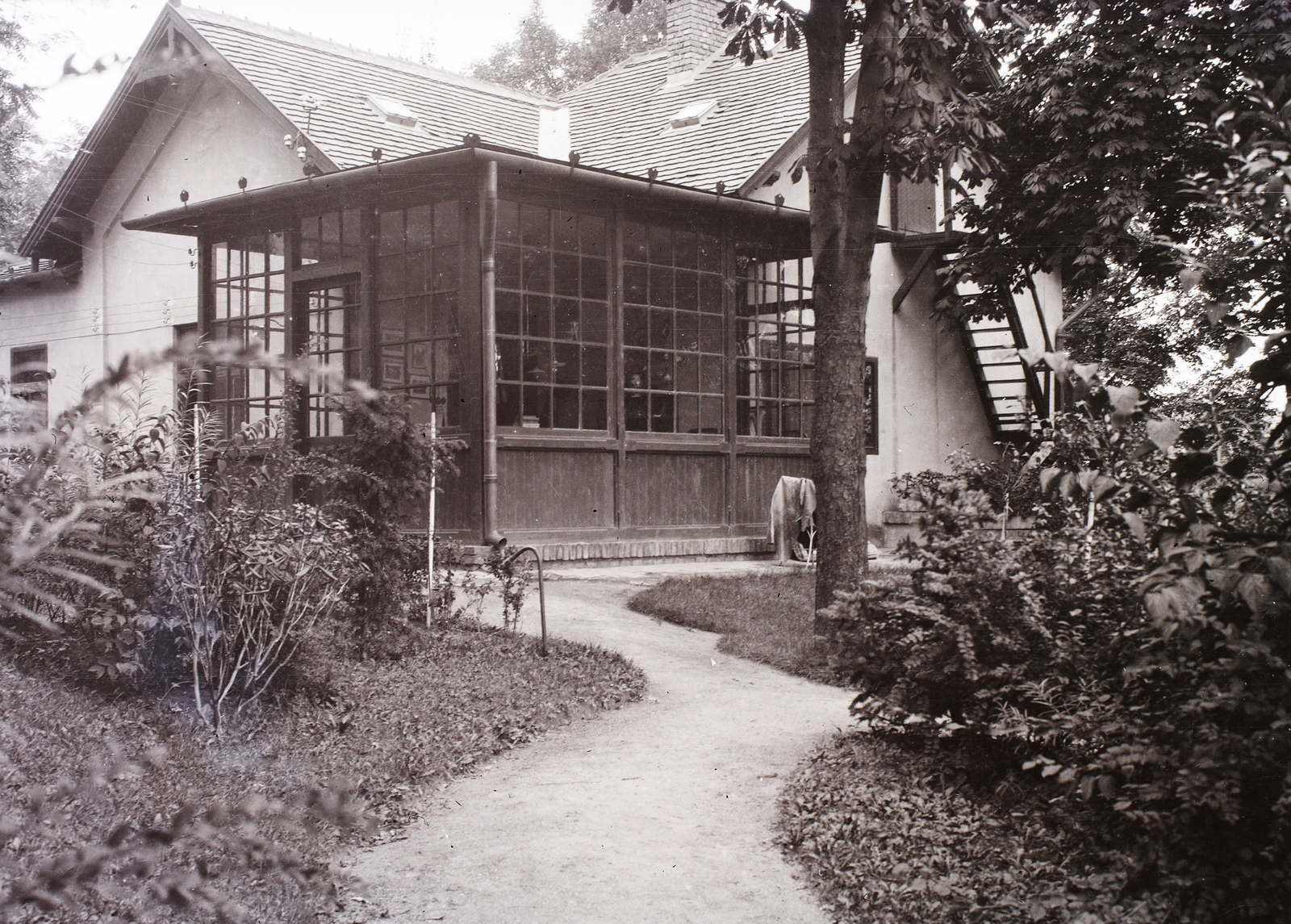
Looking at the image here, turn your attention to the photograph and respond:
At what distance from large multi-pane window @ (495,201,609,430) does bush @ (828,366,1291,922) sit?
7.58 m

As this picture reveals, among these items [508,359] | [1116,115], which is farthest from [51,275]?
[1116,115]

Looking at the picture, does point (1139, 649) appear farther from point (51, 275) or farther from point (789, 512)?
point (51, 275)

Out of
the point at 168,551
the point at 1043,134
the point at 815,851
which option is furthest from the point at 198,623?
the point at 1043,134

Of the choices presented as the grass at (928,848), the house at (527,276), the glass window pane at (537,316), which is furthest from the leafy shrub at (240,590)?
the glass window pane at (537,316)

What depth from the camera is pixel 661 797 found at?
5203 mm

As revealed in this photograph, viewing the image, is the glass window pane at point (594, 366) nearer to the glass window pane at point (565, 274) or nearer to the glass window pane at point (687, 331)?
the glass window pane at point (565, 274)

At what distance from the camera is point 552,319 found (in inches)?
487

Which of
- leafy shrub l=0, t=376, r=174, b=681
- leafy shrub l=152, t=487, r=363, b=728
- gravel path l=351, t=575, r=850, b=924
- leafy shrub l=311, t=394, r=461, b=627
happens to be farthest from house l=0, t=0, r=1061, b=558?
leafy shrub l=0, t=376, r=174, b=681

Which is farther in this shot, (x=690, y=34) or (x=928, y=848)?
(x=690, y=34)

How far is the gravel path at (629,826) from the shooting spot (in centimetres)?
403

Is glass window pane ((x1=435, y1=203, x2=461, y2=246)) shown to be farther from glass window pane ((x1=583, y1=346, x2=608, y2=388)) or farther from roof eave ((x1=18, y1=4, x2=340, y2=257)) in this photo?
roof eave ((x1=18, y1=4, x2=340, y2=257))

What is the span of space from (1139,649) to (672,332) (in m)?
10.0

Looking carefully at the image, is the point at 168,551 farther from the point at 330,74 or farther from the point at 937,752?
the point at 330,74

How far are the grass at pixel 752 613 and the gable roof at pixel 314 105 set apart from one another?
640 cm
